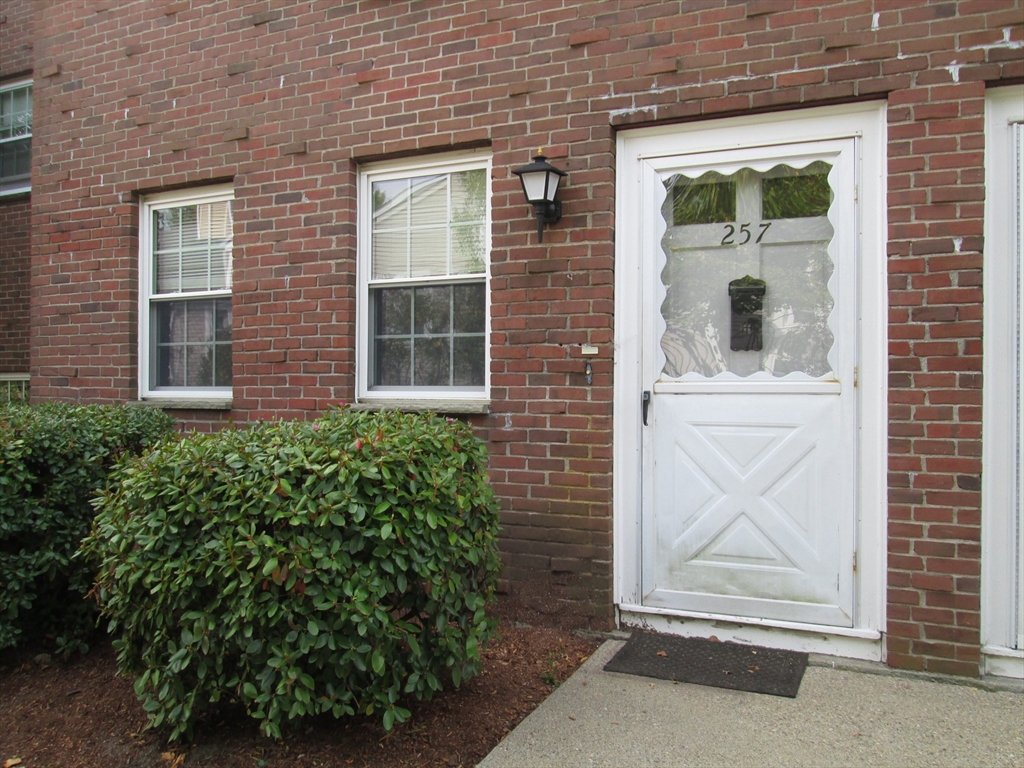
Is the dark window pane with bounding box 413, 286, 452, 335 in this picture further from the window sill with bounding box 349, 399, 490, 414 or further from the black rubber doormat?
the black rubber doormat

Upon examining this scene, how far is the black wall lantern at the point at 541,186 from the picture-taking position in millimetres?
4441

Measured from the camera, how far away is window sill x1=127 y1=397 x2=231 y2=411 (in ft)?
18.8

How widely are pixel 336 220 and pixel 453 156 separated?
909 millimetres

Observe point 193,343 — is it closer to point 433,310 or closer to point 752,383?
point 433,310

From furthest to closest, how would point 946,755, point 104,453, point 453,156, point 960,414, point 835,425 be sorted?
point 453,156 → point 104,453 → point 835,425 → point 960,414 → point 946,755

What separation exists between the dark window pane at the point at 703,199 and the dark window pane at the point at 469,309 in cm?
133

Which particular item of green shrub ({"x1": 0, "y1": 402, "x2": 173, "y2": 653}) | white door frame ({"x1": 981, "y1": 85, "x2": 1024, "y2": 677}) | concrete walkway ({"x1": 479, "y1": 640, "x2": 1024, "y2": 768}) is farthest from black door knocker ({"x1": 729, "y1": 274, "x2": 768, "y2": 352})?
green shrub ({"x1": 0, "y1": 402, "x2": 173, "y2": 653})

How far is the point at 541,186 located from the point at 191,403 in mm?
3148

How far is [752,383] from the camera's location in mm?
4312

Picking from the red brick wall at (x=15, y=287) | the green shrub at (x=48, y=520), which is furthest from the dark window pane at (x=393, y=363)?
the red brick wall at (x=15, y=287)

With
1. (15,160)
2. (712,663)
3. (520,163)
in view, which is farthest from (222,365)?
(15,160)

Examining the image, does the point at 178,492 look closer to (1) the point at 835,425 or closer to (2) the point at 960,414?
(1) the point at 835,425

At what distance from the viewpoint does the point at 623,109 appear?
451cm

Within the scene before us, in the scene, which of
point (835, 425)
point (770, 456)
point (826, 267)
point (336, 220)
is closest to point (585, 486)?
point (770, 456)
